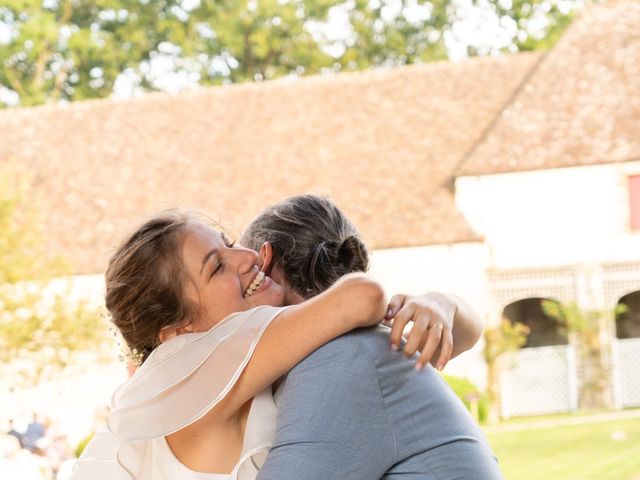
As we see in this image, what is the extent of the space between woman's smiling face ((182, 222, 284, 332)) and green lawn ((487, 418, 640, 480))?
37.4 ft

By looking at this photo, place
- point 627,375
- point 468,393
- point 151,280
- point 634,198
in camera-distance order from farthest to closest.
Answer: point 627,375
point 634,198
point 468,393
point 151,280

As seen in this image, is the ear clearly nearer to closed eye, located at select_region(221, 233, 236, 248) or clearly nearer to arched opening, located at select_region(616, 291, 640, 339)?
closed eye, located at select_region(221, 233, 236, 248)

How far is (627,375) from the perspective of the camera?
21.3 metres

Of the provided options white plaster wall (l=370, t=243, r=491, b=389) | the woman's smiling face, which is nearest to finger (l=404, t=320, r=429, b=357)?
the woman's smiling face

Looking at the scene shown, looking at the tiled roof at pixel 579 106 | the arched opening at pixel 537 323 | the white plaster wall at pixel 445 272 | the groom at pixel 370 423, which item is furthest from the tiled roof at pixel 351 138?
the groom at pixel 370 423

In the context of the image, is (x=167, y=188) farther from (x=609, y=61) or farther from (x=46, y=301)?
(x=609, y=61)

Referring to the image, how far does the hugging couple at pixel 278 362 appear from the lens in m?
1.82

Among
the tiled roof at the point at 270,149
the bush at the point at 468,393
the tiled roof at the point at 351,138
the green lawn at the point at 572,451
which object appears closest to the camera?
the green lawn at the point at 572,451

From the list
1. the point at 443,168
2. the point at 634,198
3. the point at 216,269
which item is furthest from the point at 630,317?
the point at 216,269

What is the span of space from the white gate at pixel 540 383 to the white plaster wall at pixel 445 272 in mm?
865

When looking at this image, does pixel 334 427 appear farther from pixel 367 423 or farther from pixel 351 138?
pixel 351 138

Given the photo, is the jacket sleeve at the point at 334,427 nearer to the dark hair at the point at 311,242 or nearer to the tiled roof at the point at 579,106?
the dark hair at the point at 311,242

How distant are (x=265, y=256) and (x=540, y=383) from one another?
19803mm

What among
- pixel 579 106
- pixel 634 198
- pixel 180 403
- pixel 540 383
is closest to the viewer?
pixel 180 403
